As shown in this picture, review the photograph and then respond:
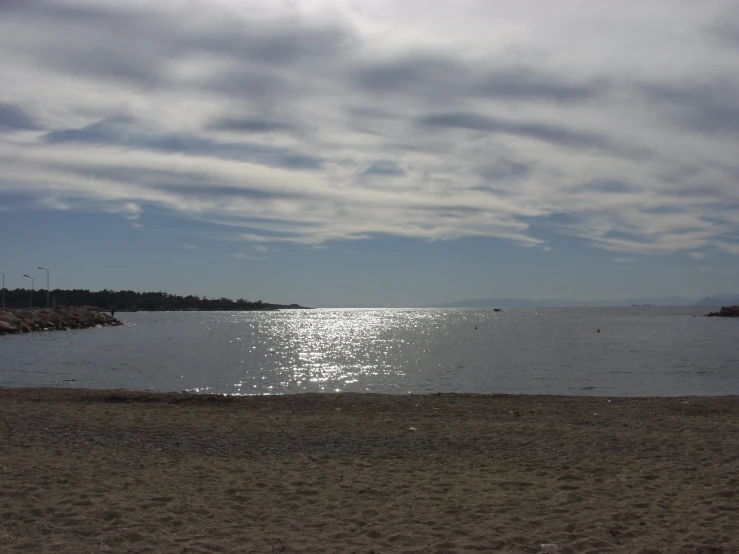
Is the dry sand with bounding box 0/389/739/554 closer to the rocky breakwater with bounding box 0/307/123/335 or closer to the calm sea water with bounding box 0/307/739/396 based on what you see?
the calm sea water with bounding box 0/307/739/396

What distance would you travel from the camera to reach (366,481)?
9.13 meters

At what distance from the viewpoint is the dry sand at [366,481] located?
680 centimetres

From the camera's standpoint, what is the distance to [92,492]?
27.3ft

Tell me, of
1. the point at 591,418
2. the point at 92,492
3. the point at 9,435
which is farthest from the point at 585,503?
the point at 9,435

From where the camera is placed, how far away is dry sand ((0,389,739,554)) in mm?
6805

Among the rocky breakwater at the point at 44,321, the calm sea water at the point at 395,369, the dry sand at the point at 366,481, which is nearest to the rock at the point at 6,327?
the rocky breakwater at the point at 44,321

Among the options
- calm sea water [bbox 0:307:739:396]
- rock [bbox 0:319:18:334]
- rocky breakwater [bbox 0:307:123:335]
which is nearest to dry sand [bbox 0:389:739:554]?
calm sea water [bbox 0:307:739:396]

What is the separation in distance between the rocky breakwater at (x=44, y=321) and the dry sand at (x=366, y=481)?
6029 centimetres

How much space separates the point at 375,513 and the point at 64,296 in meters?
190

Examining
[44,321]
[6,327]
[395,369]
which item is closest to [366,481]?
[395,369]

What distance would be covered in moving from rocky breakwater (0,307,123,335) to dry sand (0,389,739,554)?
198 feet

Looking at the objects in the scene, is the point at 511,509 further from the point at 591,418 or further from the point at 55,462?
the point at 591,418

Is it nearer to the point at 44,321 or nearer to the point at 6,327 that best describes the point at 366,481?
the point at 6,327

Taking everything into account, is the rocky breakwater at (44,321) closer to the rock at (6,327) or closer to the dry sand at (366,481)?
the rock at (6,327)
